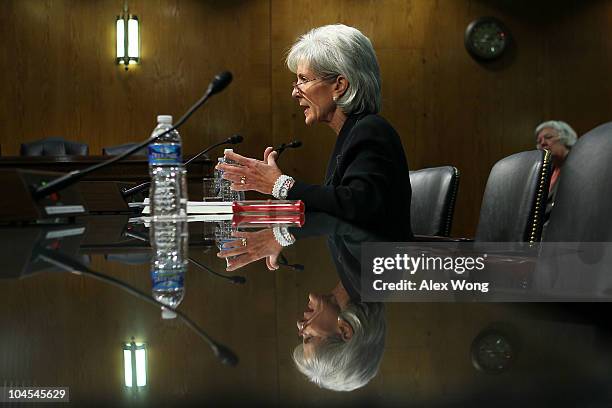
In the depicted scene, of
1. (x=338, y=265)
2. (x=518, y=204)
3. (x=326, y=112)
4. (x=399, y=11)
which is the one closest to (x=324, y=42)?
(x=326, y=112)

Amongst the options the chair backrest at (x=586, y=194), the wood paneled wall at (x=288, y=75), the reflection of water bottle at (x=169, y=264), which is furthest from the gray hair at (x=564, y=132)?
the reflection of water bottle at (x=169, y=264)

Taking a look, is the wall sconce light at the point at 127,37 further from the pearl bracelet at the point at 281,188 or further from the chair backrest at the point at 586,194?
the chair backrest at the point at 586,194

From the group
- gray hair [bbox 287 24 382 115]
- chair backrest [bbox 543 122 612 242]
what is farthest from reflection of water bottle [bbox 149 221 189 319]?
gray hair [bbox 287 24 382 115]

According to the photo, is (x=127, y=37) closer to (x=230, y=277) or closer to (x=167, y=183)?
(x=167, y=183)

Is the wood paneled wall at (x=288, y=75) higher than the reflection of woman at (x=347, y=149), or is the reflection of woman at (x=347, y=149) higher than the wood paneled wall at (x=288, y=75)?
the wood paneled wall at (x=288, y=75)

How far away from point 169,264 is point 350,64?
1.61 m

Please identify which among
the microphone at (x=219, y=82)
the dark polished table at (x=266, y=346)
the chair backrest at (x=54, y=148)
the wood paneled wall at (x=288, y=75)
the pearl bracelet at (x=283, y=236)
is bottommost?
the pearl bracelet at (x=283, y=236)

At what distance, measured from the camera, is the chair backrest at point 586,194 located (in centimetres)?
116

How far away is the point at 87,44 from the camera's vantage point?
590cm

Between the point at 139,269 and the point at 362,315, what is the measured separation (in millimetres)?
320

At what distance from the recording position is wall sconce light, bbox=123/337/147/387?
0.29 metres

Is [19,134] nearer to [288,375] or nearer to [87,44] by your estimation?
[87,44]

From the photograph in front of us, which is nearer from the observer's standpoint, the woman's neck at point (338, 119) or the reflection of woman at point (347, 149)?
the reflection of woman at point (347, 149)

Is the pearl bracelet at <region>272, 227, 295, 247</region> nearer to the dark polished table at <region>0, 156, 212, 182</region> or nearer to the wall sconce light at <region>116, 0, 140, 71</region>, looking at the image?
the dark polished table at <region>0, 156, 212, 182</region>
